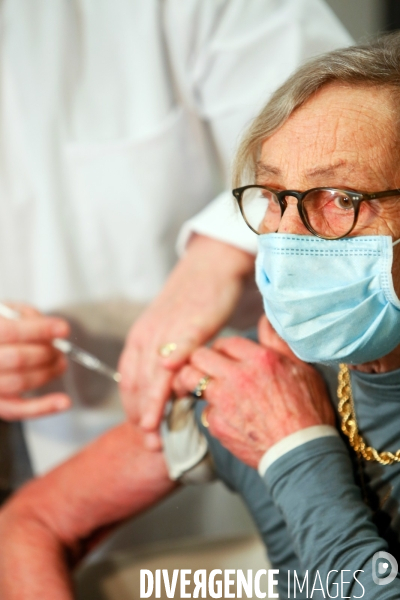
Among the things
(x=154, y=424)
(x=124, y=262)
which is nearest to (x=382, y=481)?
(x=154, y=424)

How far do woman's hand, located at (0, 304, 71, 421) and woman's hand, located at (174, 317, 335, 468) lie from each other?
1.19 feet

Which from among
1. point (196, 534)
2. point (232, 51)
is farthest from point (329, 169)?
point (196, 534)

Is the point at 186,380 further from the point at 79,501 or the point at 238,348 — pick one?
the point at 79,501

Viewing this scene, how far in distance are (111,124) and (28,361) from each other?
48 centimetres

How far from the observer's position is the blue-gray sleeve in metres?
0.78

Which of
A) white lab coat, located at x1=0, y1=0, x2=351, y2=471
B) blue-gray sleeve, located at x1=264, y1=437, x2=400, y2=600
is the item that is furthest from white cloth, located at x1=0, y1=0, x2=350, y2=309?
blue-gray sleeve, located at x1=264, y1=437, x2=400, y2=600

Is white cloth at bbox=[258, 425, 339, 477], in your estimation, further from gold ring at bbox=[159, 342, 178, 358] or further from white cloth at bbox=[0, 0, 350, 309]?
white cloth at bbox=[0, 0, 350, 309]

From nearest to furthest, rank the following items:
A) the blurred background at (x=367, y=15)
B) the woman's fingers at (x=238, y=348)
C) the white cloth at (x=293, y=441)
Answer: the white cloth at (x=293, y=441) < the woman's fingers at (x=238, y=348) < the blurred background at (x=367, y=15)

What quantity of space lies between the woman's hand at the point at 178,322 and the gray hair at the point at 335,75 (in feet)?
1.11

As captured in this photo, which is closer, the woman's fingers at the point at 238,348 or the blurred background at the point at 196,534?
the woman's fingers at the point at 238,348

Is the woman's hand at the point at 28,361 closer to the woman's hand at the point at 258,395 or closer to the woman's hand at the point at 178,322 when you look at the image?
the woman's hand at the point at 178,322

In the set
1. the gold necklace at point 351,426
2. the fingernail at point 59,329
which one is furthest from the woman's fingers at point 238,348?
the fingernail at point 59,329

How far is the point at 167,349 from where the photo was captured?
1.10 metres

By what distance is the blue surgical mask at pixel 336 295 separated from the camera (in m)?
0.77
